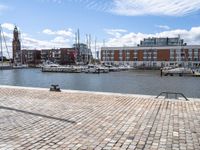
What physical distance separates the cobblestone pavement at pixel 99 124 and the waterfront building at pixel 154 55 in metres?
132

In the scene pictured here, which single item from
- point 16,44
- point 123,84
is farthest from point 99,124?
point 16,44

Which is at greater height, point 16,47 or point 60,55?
point 16,47

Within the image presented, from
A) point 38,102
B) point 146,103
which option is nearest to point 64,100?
point 38,102

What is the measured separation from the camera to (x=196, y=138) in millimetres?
7109

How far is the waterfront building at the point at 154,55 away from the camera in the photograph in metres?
139

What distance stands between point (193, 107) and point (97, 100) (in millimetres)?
4212

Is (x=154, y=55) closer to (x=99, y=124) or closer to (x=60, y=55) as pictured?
(x=60, y=55)

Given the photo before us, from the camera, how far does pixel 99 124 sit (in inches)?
336

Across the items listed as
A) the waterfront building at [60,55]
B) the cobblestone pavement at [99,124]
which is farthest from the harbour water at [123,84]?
the waterfront building at [60,55]

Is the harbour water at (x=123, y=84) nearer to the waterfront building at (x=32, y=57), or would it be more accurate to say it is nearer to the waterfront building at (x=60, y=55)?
the waterfront building at (x=60, y=55)

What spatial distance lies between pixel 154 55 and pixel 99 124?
141 m

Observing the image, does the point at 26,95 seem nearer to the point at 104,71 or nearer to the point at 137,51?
the point at 104,71

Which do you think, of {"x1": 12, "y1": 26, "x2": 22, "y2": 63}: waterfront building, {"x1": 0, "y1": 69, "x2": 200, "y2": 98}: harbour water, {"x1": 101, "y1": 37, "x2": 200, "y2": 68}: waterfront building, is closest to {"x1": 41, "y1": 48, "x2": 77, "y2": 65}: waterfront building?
{"x1": 12, "y1": 26, "x2": 22, "y2": 63}: waterfront building

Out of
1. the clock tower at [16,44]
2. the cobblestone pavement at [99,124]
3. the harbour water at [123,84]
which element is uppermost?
the clock tower at [16,44]
